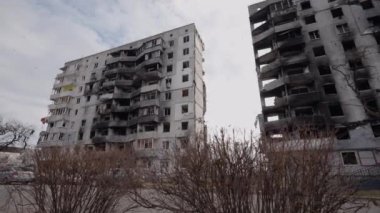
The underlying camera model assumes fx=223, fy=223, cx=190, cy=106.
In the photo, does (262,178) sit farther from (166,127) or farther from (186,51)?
(186,51)

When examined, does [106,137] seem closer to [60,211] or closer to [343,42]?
[60,211]

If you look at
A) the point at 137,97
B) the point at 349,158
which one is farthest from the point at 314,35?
the point at 137,97

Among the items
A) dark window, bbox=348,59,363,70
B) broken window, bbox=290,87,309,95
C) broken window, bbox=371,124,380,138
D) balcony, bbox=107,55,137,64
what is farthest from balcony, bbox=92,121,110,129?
broken window, bbox=371,124,380,138

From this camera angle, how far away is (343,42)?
89.6 feet

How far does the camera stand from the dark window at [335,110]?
24344 mm

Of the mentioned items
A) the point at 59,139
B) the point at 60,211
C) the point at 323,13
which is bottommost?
the point at 60,211

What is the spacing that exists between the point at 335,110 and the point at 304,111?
3.06m

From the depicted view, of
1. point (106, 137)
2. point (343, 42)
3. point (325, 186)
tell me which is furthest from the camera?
point (106, 137)

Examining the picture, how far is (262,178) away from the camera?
368 cm

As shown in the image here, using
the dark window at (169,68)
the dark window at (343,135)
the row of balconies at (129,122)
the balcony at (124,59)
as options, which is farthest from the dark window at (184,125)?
the dark window at (343,135)

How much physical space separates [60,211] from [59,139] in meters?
45.6

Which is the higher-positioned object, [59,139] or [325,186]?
[59,139]

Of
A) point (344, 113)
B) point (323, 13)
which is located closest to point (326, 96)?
point (344, 113)

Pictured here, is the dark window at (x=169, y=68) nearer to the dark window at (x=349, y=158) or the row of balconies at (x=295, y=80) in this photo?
the row of balconies at (x=295, y=80)
